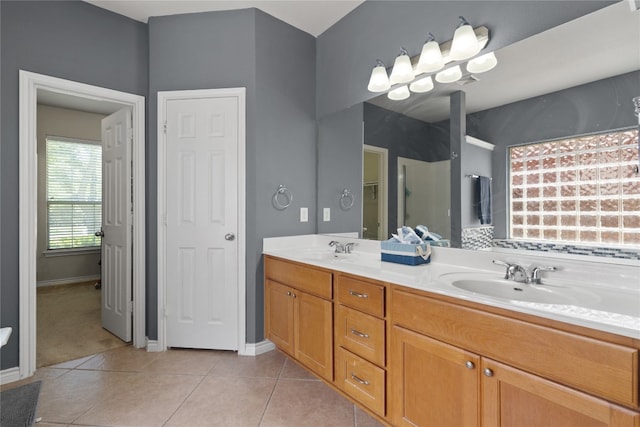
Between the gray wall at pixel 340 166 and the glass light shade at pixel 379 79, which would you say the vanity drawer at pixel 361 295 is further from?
the glass light shade at pixel 379 79

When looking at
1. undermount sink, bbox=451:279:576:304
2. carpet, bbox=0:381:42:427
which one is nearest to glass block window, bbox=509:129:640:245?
undermount sink, bbox=451:279:576:304

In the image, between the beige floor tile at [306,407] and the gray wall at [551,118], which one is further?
the beige floor tile at [306,407]

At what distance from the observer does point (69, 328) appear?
116 inches

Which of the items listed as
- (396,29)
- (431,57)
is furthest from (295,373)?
(396,29)

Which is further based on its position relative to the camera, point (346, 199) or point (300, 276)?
point (346, 199)

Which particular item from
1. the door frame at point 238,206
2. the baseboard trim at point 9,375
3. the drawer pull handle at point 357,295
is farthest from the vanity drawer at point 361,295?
the baseboard trim at point 9,375

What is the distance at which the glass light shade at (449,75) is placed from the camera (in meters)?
1.77

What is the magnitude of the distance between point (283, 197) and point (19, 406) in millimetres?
1946

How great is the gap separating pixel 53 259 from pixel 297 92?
14.3 feet

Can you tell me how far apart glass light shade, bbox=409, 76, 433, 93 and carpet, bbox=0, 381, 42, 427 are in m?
2.68

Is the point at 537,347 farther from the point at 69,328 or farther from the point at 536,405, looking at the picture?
the point at 69,328

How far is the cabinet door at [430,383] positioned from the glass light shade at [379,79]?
5.15 ft

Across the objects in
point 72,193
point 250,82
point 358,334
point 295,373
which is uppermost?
point 250,82

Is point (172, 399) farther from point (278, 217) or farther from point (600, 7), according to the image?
point (600, 7)
